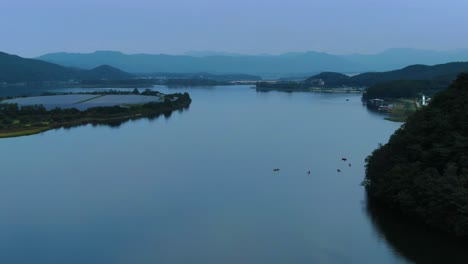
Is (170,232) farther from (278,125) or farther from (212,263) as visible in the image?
(278,125)

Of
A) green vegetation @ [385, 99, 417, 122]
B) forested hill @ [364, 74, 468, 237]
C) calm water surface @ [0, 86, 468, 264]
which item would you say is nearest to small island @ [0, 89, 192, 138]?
calm water surface @ [0, 86, 468, 264]

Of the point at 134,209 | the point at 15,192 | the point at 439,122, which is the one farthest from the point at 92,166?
the point at 439,122

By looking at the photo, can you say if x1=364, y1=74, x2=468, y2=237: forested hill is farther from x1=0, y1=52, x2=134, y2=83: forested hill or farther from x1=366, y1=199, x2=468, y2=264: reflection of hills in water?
x1=0, y1=52, x2=134, y2=83: forested hill

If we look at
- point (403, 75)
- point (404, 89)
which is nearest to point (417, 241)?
point (404, 89)

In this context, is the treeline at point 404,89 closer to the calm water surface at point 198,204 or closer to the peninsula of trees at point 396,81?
the peninsula of trees at point 396,81

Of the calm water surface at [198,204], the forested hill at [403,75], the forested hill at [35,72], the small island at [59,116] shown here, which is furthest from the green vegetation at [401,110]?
the forested hill at [35,72]
